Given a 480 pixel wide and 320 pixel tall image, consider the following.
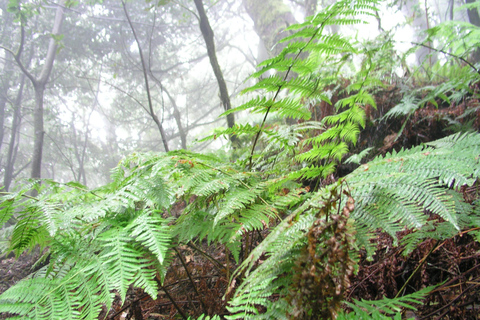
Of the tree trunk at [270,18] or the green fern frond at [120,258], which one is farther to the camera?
the tree trunk at [270,18]

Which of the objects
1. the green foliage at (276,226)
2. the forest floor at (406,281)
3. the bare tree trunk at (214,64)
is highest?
the bare tree trunk at (214,64)

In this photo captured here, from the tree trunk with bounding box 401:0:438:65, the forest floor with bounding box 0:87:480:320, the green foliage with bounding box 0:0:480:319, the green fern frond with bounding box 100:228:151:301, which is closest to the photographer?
the green foliage with bounding box 0:0:480:319

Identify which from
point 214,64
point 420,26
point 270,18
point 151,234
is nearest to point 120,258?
point 151,234

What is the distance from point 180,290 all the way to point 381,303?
112cm

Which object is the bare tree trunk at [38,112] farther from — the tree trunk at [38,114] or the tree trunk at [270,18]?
the tree trunk at [270,18]

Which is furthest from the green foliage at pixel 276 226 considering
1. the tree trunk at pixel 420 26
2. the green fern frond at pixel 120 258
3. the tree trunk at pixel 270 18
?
the tree trunk at pixel 270 18

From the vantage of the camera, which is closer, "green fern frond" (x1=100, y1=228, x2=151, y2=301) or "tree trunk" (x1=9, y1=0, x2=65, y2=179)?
"green fern frond" (x1=100, y1=228, x2=151, y2=301)

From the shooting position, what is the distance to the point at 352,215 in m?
0.71

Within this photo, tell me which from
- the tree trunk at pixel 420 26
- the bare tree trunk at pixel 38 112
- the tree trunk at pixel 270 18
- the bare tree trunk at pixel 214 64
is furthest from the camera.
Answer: the tree trunk at pixel 270 18

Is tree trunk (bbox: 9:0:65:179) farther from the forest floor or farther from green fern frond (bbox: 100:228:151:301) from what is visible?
green fern frond (bbox: 100:228:151:301)

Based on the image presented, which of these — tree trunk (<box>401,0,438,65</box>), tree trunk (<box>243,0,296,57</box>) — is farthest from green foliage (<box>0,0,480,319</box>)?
tree trunk (<box>243,0,296,57</box>)

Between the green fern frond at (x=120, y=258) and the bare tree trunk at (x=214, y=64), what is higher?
the bare tree trunk at (x=214, y=64)

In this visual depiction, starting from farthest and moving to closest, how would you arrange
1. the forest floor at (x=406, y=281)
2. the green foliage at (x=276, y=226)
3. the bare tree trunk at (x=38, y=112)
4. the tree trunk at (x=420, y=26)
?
the bare tree trunk at (x=38, y=112)
the tree trunk at (x=420, y=26)
the forest floor at (x=406, y=281)
the green foliage at (x=276, y=226)

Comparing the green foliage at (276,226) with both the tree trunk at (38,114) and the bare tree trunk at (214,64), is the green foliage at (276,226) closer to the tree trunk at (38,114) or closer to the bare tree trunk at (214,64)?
the bare tree trunk at (214,64)
